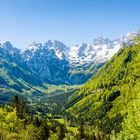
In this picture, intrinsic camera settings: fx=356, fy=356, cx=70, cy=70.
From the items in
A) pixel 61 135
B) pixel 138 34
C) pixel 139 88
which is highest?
pixel 138 34

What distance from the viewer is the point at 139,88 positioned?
44531mm

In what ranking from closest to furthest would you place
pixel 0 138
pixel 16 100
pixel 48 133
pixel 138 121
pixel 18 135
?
pixel 138 121 → pixel 0 138 → pixel 18 135 → pixel 16 100 → pixel 48 133

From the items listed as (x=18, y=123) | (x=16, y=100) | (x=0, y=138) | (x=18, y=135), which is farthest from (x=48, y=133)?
(x=0, y=138)

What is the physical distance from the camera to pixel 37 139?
6368 inches

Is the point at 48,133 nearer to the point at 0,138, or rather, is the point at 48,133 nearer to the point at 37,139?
the point at 37,139

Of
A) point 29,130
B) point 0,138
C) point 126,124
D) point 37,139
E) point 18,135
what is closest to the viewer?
point 126,124

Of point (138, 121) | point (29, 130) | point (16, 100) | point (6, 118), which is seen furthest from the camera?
point (16, 100)

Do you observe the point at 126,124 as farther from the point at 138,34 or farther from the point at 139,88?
the point at 138,34

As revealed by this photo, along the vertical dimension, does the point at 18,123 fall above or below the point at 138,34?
below

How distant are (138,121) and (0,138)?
195ft

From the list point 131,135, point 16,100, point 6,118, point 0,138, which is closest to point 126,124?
point 131,135

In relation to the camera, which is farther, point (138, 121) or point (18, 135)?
point (18, 135)

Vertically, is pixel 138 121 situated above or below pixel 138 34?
below

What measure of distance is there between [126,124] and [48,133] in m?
153
